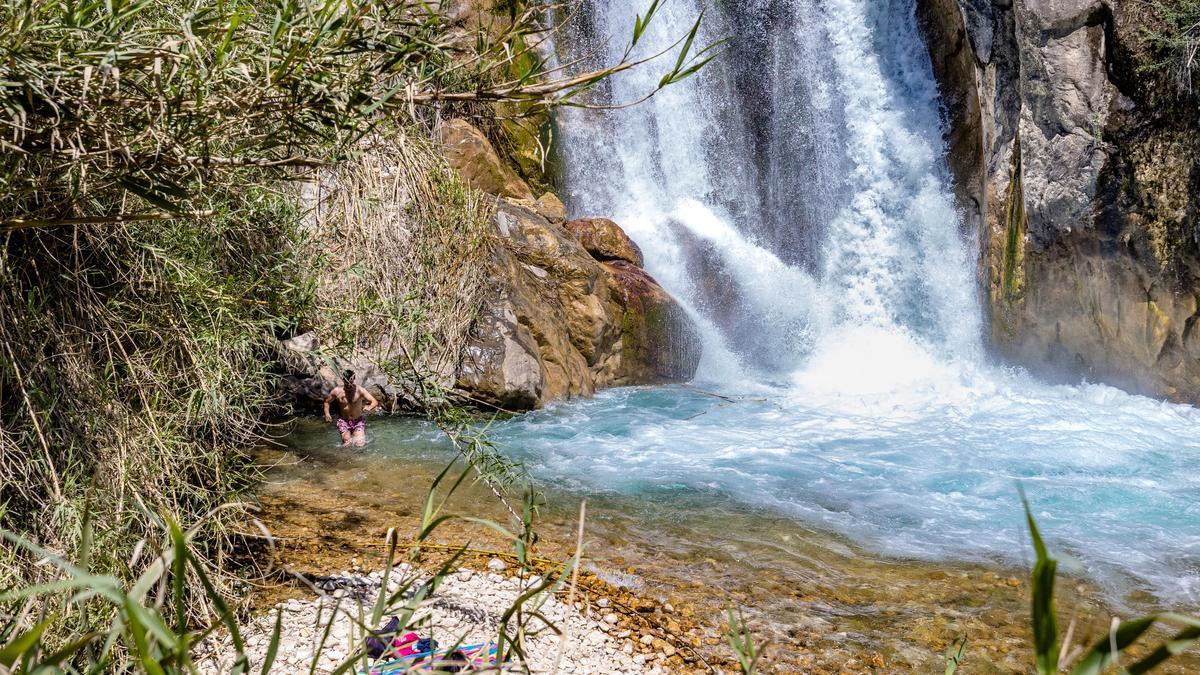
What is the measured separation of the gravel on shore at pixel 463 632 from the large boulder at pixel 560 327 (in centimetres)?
377

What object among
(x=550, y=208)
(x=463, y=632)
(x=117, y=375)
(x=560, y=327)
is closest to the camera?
(x=117, y=375)

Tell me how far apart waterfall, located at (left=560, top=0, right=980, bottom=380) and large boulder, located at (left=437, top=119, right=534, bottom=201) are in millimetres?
2348

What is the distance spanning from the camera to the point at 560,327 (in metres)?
9.18

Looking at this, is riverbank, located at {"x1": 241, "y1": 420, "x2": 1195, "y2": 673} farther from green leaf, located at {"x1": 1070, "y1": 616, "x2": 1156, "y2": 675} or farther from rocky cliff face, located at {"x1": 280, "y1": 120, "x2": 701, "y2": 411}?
green leaf, located at {"x1": 1070, "y1": 616, "x2": 1156, "y2": 675}

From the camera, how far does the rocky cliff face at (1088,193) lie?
26.6 feet

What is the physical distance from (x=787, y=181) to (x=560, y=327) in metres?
6.12

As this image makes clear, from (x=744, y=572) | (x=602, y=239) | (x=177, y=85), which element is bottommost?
(x=744, y=572)

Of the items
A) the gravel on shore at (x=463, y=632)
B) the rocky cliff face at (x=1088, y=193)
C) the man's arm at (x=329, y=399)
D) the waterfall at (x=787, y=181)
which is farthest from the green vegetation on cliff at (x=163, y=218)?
the waterfall at (x=787, y=181)

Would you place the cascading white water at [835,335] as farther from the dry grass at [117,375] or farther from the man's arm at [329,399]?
the dry grass at [117,375]

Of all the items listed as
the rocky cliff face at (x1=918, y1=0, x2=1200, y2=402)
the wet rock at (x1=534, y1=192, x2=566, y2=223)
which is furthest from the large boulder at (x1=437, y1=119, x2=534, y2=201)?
the rocky cliff face at (x1=918, y1=0, x2=1200, y2=402)

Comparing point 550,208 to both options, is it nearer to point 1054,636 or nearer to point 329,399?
point 329,399

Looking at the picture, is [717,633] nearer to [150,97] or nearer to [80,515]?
[80,515]

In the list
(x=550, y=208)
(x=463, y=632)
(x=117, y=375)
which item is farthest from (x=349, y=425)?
(x=550, y=208)

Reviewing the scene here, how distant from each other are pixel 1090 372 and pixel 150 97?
33.6 feet
